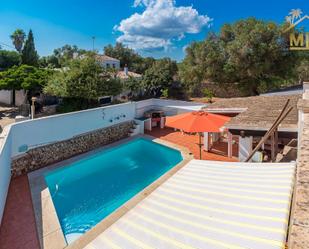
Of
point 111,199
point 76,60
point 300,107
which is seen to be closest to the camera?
point 300,107

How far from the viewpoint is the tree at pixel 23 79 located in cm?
3647

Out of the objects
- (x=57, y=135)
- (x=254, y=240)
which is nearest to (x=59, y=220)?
(x=57, y=135)

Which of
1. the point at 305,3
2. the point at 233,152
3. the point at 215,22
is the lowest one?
the point at 233,152

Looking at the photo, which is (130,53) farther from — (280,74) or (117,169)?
(117,169)

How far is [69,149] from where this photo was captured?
82.0 ft

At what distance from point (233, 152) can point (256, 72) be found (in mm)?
24898

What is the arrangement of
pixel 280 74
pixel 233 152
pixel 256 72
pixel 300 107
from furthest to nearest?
1. pixel 280 74
2. pixel 256 72
3. pixel 233 152
4. pixel 300 107

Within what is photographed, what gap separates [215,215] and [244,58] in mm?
42624

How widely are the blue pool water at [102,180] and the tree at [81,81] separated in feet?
40.2

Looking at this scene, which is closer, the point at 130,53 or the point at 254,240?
the point at 254,240

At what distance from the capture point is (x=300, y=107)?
8609 millimetres

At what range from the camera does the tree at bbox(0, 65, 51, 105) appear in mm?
36469

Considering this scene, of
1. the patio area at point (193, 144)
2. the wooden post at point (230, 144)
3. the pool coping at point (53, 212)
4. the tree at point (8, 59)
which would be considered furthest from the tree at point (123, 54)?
the pool coping at point (53, 212)

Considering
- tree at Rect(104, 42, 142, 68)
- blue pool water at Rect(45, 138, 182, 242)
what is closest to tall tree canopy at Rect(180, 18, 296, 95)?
blue pool water at Rect(45, 138, 182, 242)
